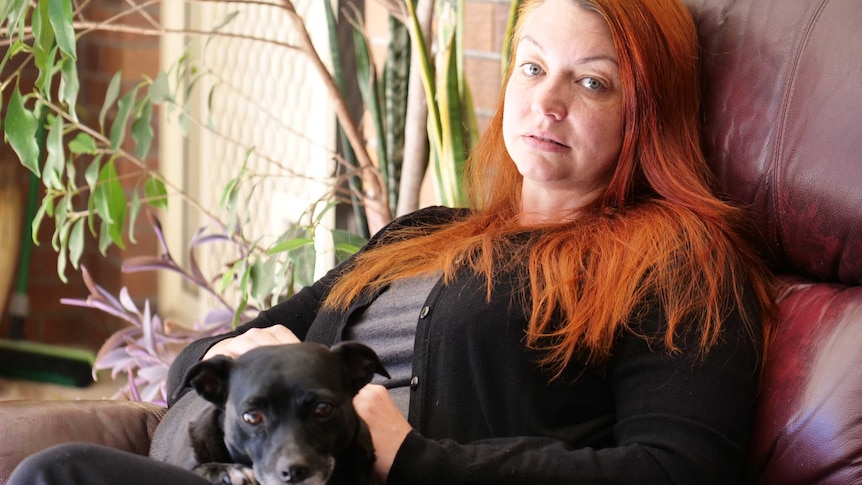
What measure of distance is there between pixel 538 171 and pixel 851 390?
550 millimetres

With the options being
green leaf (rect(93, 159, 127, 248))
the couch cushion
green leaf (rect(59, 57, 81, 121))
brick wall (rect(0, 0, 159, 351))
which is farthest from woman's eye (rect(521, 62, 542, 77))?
brick wall (rect(0, 0, 159, 351))

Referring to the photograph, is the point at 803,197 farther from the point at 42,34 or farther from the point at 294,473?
the point at 42,34

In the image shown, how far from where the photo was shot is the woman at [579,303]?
48.6 inches

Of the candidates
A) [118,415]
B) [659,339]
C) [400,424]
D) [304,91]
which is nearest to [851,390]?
[659,339]

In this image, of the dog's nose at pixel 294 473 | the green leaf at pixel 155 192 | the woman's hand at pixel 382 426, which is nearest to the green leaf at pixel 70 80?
the green leaf at pixel 155 192

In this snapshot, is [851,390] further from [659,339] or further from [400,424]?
[400,424]

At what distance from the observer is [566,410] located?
4.51 feet

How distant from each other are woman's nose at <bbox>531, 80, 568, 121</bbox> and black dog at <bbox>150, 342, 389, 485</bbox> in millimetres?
513

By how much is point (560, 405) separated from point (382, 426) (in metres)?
0.28

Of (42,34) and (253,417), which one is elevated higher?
(42,34)

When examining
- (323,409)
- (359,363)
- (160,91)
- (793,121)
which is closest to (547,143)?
(793,121)

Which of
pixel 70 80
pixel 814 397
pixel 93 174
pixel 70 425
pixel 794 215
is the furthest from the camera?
pixel 93 174

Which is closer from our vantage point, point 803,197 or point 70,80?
point 803,197

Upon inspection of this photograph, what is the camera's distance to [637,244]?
1.38 m
